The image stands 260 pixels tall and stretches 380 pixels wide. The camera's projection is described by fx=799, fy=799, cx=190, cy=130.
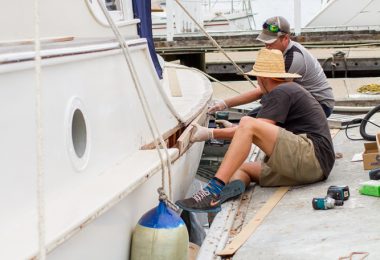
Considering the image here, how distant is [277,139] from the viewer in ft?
19.1

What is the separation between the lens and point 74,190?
409cm

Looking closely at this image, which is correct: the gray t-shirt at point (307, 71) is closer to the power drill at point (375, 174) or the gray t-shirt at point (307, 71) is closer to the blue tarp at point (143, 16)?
the blue tarp at point (143, 16)

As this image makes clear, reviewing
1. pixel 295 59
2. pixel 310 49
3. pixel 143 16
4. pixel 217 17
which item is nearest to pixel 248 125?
pixel 143 16

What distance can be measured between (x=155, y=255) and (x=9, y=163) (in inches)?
53.3

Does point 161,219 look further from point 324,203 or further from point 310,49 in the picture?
point 310,49

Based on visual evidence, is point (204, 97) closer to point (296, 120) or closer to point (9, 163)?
point (296, 120)

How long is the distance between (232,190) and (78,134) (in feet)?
6.35

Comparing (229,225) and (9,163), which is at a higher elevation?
(9,163)

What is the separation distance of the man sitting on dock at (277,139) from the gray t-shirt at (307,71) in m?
0.91

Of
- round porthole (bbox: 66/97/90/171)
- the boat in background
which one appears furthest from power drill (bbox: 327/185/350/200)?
the boat in background

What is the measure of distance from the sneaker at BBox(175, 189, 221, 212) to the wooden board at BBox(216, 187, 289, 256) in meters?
0.30

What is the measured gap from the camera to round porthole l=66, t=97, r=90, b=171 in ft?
13.6

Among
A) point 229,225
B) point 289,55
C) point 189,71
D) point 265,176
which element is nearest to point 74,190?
point 229,225

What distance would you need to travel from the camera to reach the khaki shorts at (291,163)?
5.84 meters
